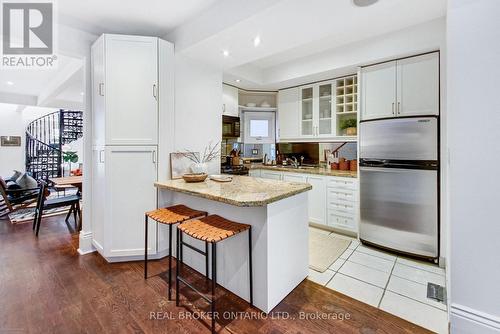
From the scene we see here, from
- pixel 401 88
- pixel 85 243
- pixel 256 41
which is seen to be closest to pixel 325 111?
pixel 401 88

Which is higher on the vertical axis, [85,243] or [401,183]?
[401,183]

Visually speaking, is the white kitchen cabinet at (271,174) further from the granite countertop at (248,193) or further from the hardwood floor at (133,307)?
the hardwood floor at (133,307)

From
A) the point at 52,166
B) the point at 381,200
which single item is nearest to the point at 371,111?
the point at 381,200

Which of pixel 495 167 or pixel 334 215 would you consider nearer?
pixel 495 167

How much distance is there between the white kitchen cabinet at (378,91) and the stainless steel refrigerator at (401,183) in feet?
0.55

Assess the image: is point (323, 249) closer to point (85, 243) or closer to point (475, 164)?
point (475, 164)

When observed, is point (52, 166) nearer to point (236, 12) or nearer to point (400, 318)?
point (236, 12)

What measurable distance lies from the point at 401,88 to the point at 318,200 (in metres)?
1.79

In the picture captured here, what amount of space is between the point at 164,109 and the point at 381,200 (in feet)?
8.98

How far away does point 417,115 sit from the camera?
2.62m

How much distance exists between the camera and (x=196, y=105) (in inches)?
116

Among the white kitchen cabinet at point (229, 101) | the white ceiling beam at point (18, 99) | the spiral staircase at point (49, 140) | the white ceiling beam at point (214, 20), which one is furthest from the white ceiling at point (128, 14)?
the spiral staircase at point (49, 140)

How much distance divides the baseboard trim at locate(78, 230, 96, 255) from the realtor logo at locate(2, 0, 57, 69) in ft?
6.91

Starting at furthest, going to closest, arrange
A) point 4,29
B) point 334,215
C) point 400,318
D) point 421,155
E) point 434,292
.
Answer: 1. point 334,215
2. point 421,155
3. point 4,29
4. point 434,292
5. point 400,318
